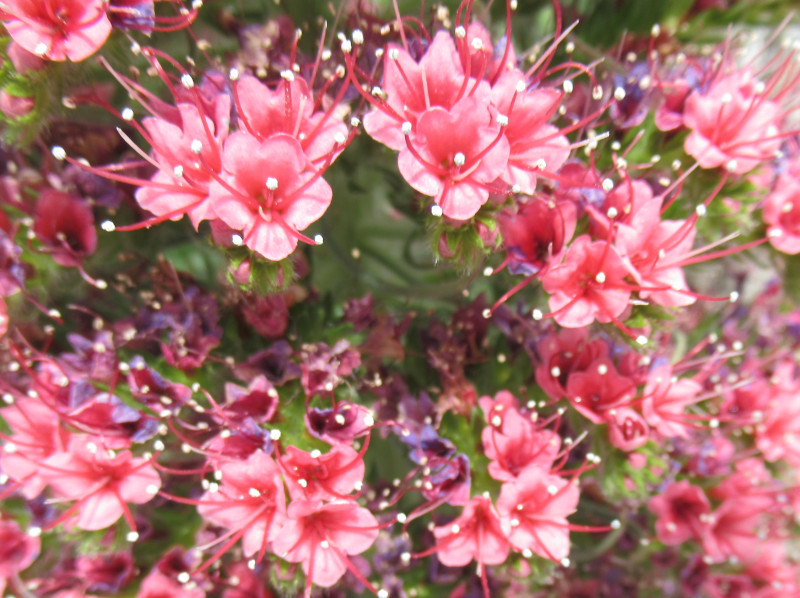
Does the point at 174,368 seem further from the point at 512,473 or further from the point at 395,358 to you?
the point at 512,473

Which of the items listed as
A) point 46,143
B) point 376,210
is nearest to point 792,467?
Answer: point 376,210

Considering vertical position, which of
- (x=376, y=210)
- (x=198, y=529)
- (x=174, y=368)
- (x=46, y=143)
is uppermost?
(x=376, y=210)

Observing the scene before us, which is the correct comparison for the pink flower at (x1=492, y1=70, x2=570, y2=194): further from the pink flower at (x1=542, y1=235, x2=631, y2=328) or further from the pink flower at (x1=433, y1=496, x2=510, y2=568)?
the pink flower at (x1=433, y1=496, x2=510, y2=568)

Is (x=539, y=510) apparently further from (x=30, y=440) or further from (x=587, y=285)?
(x=30, y=440)

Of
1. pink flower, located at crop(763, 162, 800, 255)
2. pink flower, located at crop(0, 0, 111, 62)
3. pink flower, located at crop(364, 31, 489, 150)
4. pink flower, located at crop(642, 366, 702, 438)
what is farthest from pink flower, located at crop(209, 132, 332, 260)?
pink flower, located at crop(763, 162, 800, 255)

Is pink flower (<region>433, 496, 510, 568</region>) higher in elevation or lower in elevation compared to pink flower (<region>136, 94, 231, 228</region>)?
lower
